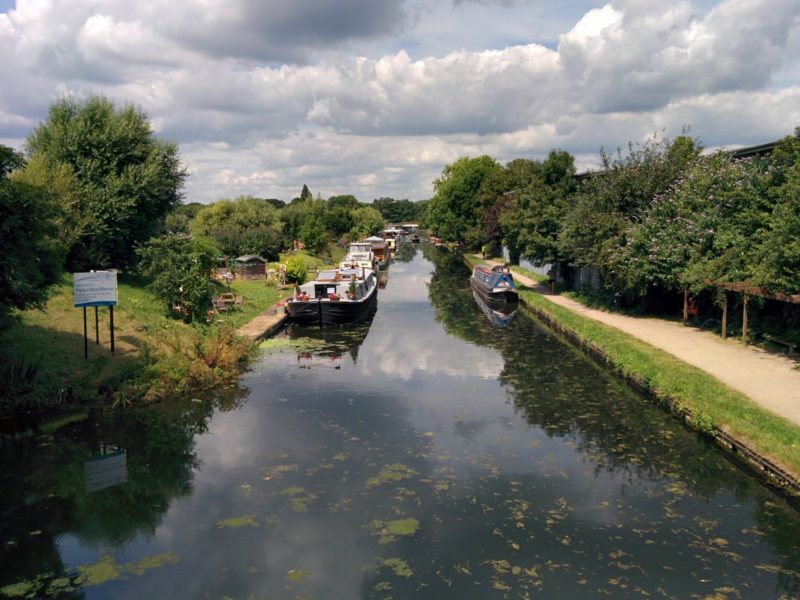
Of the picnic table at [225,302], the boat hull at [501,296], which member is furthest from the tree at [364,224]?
the picnic table at [225,302]

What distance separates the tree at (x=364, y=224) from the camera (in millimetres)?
84944

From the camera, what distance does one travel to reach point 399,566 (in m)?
8.84

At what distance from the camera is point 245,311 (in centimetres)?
2839

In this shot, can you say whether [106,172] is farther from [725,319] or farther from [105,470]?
[725,319]

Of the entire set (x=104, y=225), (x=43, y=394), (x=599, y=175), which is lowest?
(x=43, y=394)

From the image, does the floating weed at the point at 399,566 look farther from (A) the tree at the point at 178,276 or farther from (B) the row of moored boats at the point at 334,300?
(B) the row of moored boats at the point at 334,300

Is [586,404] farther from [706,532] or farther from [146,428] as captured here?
[146,428]

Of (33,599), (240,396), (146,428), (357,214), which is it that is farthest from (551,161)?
(357,214)

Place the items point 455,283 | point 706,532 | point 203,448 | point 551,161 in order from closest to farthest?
point 706,532, point 203,448, point 551,161, point 455,283

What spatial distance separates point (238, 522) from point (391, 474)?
299 cm

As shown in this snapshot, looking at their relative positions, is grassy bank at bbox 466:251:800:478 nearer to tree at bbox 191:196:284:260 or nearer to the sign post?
the sign post

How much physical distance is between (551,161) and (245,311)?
74.5 feet

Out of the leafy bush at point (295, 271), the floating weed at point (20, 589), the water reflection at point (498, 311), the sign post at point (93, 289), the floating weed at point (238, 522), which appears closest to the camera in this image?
the floating weed at point (20, 589)

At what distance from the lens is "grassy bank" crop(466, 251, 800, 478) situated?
11766 mm
